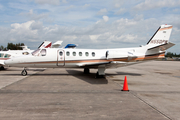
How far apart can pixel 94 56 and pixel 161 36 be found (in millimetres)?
7603

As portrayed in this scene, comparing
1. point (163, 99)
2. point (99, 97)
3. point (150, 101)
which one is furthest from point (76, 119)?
point (163, 99)

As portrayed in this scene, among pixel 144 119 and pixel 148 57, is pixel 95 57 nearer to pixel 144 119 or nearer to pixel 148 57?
pixel 148 57

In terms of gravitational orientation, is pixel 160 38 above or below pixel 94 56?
above

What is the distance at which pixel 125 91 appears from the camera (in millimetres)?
9055

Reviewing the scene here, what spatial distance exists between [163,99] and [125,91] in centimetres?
214

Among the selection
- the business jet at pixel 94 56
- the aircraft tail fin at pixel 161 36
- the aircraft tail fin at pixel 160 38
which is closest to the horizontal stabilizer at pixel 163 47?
the business jet at pixel 94 56

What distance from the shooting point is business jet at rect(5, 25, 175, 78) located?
14109mm

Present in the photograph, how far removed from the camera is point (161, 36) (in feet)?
55.0

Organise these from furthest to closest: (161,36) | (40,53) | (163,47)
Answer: (161,36)
(163,47)
(40,53)

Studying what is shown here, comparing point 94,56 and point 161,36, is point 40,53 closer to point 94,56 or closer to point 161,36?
point 94,56

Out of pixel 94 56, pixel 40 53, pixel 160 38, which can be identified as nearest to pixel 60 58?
pixel 40 53

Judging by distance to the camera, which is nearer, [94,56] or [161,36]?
[94,56]

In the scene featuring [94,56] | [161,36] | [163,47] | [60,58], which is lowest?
[60,58]

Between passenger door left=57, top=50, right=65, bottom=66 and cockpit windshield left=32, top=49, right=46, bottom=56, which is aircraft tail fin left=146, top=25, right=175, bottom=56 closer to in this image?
passenger door left=57, top=50, right=65, bottom=66
